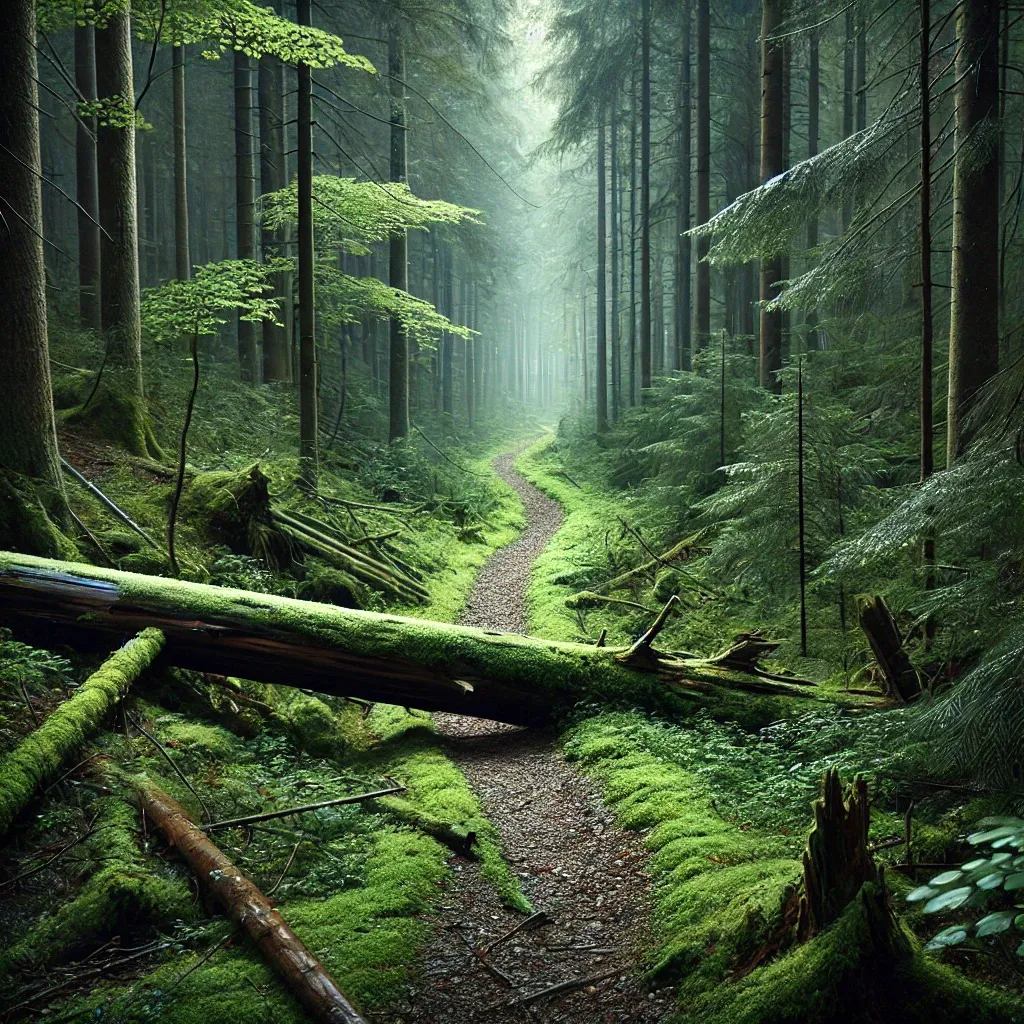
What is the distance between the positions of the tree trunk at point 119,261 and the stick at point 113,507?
1.91 m

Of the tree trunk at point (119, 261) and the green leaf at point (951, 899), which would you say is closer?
the green leaf at point (951, 899)

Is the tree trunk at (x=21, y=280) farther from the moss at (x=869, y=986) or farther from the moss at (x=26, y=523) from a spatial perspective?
the moss at (x=869, y=986)

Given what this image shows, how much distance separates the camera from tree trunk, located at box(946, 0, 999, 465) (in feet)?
21.3

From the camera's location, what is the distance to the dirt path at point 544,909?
3783 millimetres

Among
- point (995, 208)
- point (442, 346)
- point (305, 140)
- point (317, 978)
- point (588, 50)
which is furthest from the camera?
point (442, 346)

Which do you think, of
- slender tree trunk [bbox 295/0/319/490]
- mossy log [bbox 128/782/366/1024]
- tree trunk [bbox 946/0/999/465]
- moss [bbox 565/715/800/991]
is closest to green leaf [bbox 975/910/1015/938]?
moss [bbox 565/715/800/991]

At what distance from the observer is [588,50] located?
893 inches

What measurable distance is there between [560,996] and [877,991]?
63.4 inches

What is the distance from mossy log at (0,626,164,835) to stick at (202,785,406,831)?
3.42 feet

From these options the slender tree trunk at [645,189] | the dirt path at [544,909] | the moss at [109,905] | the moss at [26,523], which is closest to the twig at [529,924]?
the dirt path at [544,909]

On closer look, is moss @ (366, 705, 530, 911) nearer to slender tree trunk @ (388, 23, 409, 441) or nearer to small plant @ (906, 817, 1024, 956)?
small plant @ (906, 817, 1024, 956)

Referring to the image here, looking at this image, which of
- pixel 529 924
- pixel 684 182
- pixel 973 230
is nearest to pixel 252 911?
pixel 529 924

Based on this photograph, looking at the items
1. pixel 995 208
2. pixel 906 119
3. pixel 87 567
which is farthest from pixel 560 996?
pixel 906 119

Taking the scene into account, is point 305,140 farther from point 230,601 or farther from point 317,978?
point 317,978
